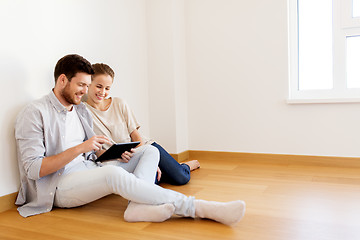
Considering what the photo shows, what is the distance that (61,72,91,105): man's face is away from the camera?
76.5 inches

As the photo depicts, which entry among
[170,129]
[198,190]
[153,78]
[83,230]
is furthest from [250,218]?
[153,78]

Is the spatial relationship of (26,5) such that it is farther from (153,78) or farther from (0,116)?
(153,78)

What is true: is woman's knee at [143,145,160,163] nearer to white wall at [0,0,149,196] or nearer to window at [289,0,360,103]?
white wall at [0,0,149,196]

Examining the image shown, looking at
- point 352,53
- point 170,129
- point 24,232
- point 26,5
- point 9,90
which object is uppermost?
point 26,5

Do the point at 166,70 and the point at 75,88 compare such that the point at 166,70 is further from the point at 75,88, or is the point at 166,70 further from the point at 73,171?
the point at 73,171

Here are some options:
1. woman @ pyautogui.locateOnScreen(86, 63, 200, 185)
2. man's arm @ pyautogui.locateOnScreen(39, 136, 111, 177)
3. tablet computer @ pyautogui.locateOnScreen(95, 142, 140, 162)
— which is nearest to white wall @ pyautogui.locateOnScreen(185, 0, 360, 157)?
woman @ pyautogui.locateOnScreen(86, 63, 200, 185)

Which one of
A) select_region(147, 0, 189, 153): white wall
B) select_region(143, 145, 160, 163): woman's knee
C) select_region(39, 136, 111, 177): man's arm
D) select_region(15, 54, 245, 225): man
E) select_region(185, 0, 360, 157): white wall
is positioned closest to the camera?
select_region(15, 54, 245, 225): man

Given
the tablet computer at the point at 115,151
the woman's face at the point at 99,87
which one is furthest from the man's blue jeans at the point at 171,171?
the woman's face at the point at 99,87

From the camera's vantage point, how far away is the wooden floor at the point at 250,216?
5.11 ft

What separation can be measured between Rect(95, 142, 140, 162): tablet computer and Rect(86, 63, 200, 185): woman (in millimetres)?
333

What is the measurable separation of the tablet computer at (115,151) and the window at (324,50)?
1.62 metres

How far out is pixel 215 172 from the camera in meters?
2.81

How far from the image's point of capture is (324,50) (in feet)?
9.82

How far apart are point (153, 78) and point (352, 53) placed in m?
1.70
